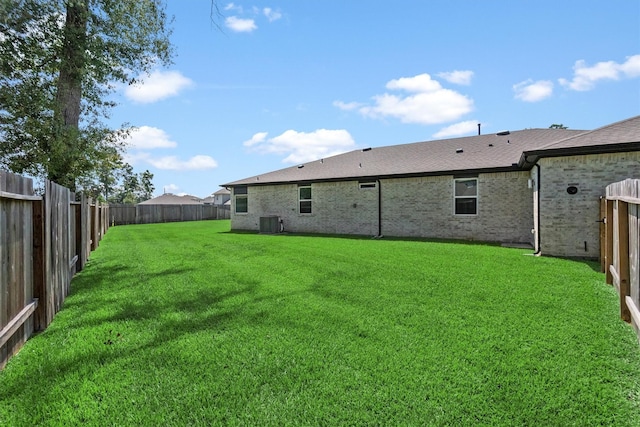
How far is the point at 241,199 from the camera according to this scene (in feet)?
65.7

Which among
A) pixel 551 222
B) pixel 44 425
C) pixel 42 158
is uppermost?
pixel 42 158

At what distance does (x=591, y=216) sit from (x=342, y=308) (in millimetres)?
7334

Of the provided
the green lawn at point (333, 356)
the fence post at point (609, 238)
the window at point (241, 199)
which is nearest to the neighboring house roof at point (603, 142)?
the fence post at point (609, 238)

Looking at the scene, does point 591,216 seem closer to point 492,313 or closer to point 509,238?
point 509,238

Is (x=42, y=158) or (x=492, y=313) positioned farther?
(x=42, y=158)

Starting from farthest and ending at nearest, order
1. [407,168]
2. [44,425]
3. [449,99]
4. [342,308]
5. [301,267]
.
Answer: [449,99], [407,168], [301,267], [342,308], [44,425]

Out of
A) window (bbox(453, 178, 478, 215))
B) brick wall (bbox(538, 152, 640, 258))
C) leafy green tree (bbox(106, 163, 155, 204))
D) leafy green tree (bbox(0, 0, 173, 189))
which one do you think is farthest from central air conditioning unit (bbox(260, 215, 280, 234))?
leafy green tree (bbox(106, 163, 155, 204))

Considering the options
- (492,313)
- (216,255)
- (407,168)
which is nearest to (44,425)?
(492,313)

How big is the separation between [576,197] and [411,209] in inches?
242

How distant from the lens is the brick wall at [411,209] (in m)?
11.7

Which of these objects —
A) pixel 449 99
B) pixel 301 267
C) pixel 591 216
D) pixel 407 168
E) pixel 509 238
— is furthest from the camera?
pixel 449 99

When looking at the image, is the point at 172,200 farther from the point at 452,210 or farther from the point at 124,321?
the point at 124,321

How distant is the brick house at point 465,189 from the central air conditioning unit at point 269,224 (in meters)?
0.12

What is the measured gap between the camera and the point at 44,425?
2.22 m
